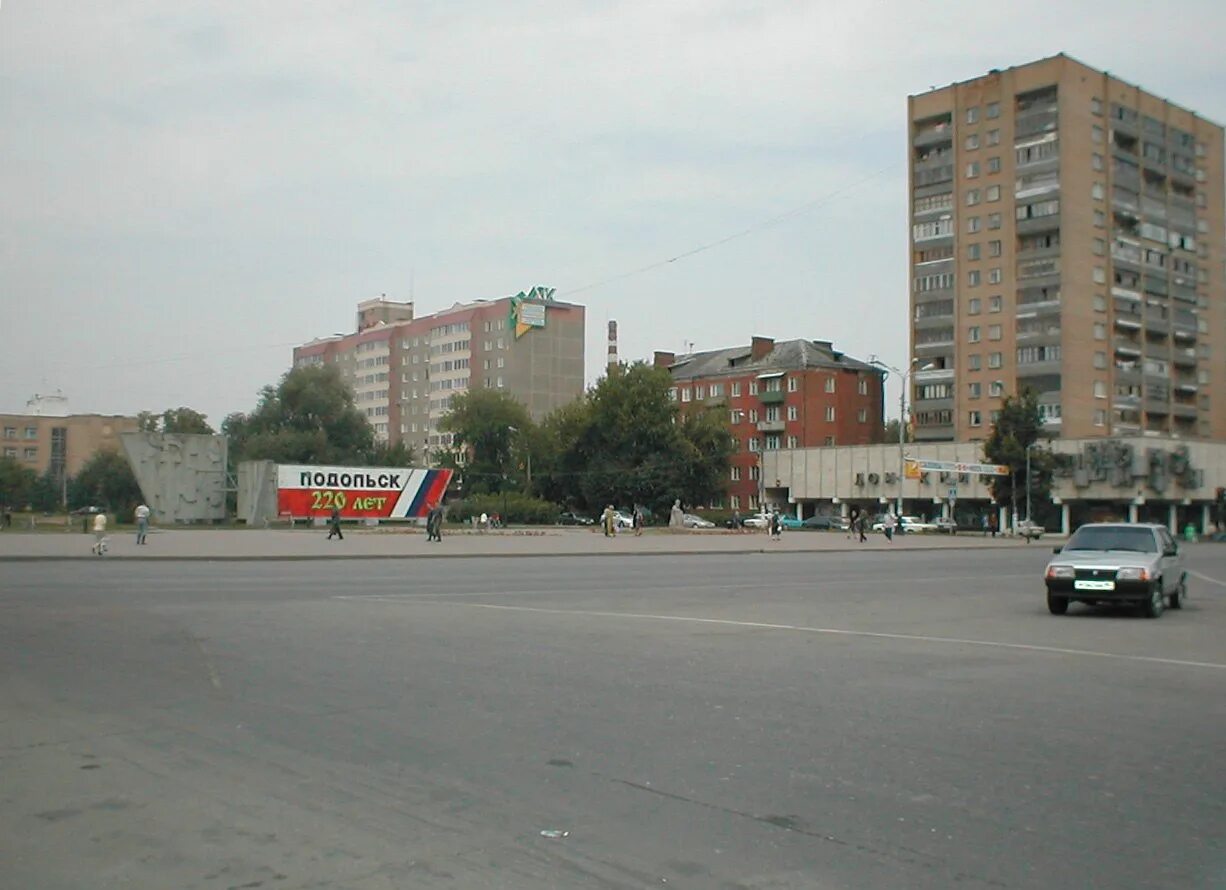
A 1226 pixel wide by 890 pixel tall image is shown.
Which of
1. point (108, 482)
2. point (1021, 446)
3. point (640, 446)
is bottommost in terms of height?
point (108, 482)

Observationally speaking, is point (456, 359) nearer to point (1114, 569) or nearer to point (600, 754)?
point (1114, 569)

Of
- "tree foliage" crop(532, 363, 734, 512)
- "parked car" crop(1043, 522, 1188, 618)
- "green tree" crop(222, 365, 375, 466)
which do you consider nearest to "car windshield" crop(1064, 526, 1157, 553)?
"parked car" crop(1043, 522, 1188, 618)

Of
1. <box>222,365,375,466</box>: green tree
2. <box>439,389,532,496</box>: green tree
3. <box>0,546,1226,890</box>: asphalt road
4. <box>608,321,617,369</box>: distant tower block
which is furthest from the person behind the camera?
<box>608,321,617,369</box>: distant tower block

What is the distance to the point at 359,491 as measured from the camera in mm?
71250

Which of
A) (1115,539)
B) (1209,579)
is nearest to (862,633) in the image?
(1115,539)

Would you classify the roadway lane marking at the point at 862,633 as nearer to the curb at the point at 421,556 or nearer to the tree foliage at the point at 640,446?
the curb at the point at 421,556

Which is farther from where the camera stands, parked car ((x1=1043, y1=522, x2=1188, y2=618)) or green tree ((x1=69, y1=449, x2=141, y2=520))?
green tree ((x1=69, y1=449, x2=141, y2=520))

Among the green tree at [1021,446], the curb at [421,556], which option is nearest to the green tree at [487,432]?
the green tree at [1021,446]

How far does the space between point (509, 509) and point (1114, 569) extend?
71.8 meters

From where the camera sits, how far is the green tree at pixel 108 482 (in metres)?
107

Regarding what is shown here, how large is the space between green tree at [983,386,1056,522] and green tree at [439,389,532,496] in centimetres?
5296

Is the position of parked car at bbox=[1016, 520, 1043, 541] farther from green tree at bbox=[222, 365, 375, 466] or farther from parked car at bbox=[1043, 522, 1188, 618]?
green tree at bbox=[222, 365, 375, 466]

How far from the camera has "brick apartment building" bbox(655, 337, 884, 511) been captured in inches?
4277

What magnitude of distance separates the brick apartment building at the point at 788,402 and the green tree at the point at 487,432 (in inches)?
669
